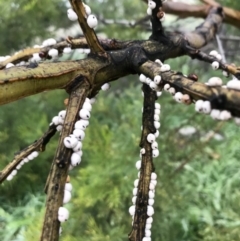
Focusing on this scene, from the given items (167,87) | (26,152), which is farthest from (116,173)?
(167,87)

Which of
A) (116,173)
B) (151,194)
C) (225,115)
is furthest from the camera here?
(116,173)

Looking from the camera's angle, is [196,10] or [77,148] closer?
[77,148]

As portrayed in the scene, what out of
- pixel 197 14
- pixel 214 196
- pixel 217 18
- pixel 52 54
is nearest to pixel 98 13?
pixel 197 14

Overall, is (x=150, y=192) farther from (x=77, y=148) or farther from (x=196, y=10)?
(x=196, y=10)

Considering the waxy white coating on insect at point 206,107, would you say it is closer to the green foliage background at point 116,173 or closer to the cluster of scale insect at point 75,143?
the cluster of scale insect at point 75,143

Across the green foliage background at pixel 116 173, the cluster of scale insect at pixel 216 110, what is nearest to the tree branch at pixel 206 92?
the cluster of scale insect at pixel 216 110

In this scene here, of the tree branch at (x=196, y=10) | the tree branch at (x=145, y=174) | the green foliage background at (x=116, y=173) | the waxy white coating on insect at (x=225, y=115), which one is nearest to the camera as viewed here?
the waxy white coating on insect at (x=225, y=115)

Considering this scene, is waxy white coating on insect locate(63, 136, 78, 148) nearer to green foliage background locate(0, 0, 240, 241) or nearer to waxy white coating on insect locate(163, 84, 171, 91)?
waxy white coating on insect locate(163, 84, 171, 91)

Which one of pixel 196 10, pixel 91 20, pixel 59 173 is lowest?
pixel 59 173
